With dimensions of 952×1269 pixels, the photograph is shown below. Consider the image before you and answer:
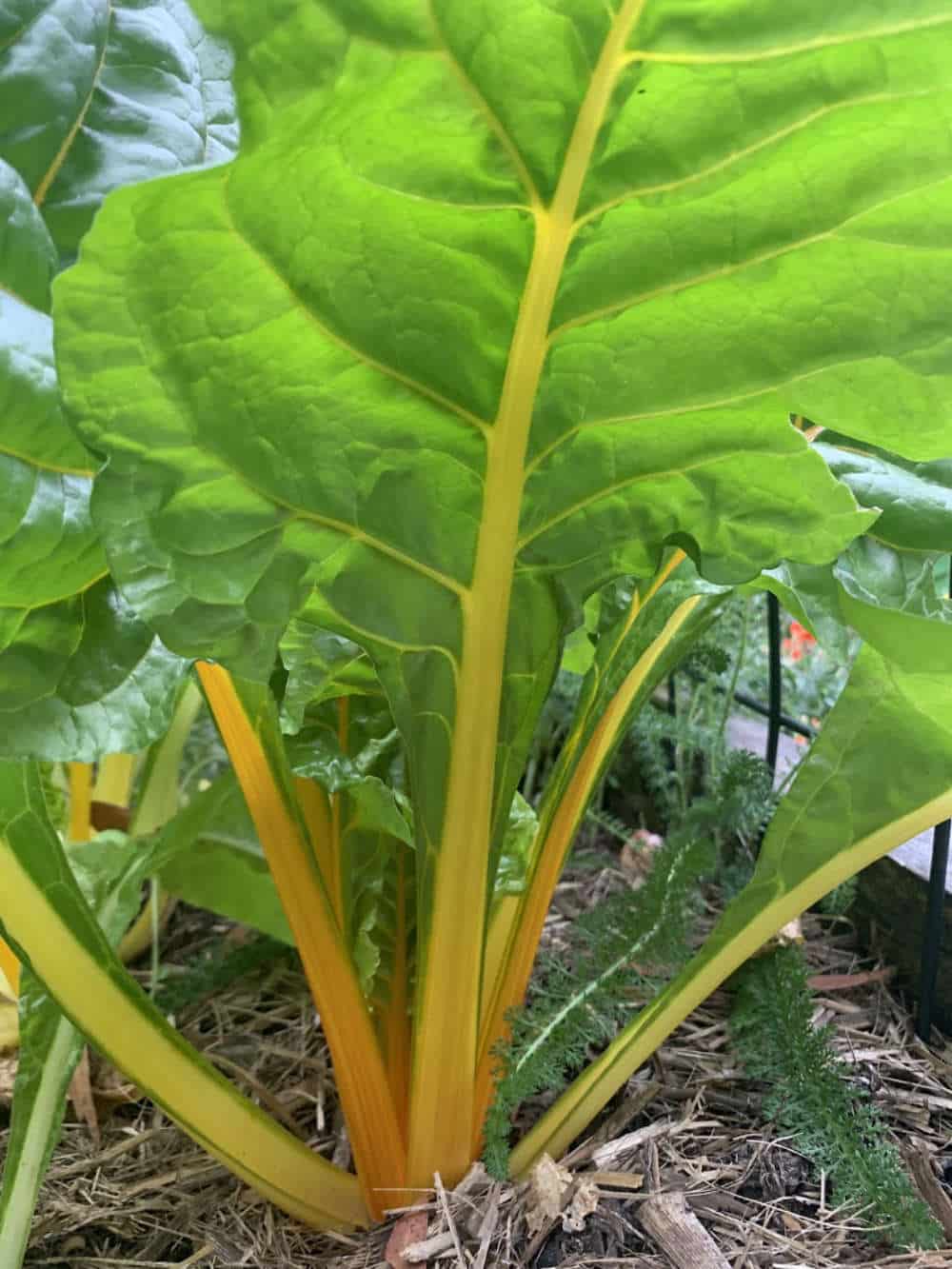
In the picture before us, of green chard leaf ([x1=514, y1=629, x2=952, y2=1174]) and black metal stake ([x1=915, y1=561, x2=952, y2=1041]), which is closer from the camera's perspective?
green chard leaf ([x1=514, y1=629, x2=952, y2=1174])

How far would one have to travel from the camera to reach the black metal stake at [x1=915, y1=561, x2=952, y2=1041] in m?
0.94

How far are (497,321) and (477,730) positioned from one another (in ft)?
0.87

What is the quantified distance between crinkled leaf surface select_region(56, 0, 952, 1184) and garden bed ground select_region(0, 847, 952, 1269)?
1.10ft

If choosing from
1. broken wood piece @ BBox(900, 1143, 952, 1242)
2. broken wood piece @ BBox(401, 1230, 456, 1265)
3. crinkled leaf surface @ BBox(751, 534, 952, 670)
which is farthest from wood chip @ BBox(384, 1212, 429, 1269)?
crinkled leaf surface @ BBox(751, 534, 952, 670)

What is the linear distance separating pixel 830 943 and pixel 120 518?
923 millimetres

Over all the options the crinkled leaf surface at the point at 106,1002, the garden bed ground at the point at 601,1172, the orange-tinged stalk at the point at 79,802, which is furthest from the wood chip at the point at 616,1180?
the orange-tinged stalk at the point at 79,802

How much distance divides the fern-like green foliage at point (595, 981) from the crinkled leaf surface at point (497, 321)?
225mm

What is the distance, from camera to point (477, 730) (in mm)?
669

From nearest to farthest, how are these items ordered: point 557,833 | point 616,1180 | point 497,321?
point 497,321 < point 616,1180 < point 557,833

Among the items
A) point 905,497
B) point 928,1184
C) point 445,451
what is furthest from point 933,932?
point 445,451

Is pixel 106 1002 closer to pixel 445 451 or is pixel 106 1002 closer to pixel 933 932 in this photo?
pixel 445 451

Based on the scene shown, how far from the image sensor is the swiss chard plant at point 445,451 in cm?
45

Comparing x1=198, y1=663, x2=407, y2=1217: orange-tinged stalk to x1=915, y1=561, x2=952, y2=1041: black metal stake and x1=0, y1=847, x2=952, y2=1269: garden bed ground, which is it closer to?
x1=0, y1=847, x2=952, y2=1269: garden bed ground

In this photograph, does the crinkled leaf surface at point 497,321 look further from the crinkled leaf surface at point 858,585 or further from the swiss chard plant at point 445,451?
the crinkled leaf surface at point 858,585
